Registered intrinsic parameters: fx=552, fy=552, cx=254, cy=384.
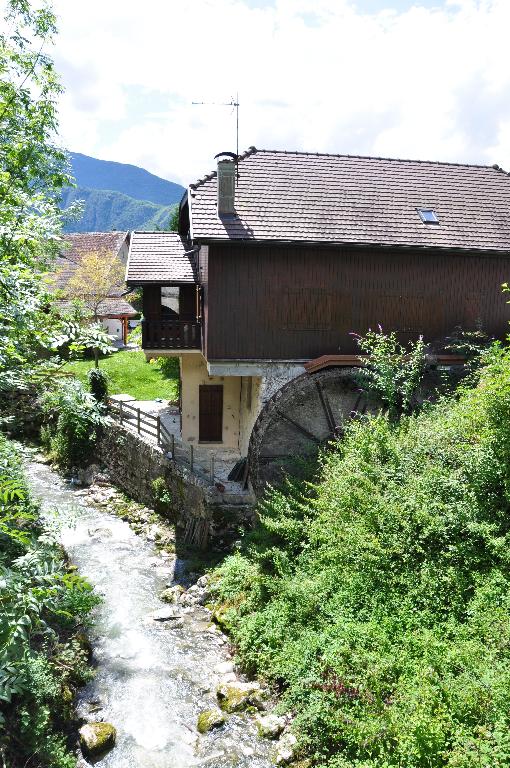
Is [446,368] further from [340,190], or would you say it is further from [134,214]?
[134,214]

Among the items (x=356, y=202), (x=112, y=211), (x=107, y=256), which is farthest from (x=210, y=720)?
(x=112, y=211)

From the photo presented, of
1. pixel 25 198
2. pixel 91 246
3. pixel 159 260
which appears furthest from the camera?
pixel 91 246

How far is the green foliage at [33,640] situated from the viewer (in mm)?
4594

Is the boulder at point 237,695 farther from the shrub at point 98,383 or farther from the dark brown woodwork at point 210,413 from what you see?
the shrub at point 98,383

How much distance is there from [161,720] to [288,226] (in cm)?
1096

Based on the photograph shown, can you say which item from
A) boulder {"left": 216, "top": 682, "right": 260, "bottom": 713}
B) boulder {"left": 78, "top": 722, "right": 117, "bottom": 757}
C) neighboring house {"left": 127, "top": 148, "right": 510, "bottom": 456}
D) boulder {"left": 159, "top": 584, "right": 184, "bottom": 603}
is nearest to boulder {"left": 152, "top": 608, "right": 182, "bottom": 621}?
boulder {"left": 159, "top": 584, "right": 184, "bottom": 603}

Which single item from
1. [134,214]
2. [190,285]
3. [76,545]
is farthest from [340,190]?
[134,214]

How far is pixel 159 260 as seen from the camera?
16.5 meters

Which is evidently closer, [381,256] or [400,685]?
[400,685]

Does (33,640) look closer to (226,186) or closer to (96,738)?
(96,738)

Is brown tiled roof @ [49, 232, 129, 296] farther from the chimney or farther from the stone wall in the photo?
the chimney

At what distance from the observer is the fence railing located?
1510 cm

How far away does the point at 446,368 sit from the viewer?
14.2 meters

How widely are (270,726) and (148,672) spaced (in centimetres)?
278
